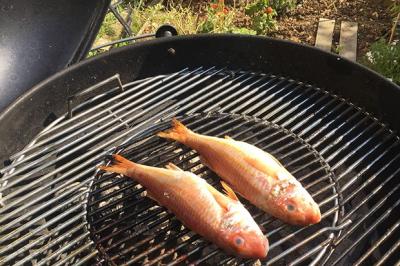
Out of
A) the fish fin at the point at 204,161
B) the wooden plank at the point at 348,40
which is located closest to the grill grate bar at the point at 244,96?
the fish fin at the point at 204,161

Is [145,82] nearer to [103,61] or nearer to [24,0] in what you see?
[103,61]

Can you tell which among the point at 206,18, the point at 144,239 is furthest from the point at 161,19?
the point at 144,239

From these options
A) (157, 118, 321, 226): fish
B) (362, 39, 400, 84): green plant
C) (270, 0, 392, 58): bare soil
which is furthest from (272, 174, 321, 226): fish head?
(270, 0, 392, 58): bare soil

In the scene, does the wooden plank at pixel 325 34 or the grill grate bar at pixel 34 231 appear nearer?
the grill grate bar at pixel 34 231

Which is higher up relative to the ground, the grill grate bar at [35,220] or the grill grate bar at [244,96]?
the grill grate bar at [244,96]

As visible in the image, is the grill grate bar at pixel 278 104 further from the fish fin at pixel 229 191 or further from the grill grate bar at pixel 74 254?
the grill grate bar at pixel 74 254
